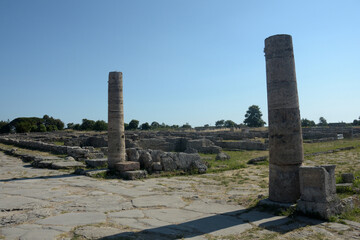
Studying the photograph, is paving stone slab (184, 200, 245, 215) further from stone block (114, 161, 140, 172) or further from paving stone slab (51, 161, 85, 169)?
paving stone slab (51, 161, 85, 169)

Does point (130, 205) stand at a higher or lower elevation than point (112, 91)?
lower

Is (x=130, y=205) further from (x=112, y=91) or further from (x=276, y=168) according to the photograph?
(x=112, y=91)

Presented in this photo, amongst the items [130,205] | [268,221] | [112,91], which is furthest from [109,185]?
[268,221]

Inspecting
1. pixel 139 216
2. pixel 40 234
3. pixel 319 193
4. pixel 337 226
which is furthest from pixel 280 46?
pixel 40 234

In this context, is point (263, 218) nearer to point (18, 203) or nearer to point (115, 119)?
point (18, 203)

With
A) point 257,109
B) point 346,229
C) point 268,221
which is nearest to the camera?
point 346,229

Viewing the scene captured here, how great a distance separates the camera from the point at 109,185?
29.3 feet

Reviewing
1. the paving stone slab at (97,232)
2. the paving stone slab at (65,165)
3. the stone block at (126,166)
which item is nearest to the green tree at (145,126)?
the paving stone slab at (65,165)

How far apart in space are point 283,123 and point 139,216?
11.5ft

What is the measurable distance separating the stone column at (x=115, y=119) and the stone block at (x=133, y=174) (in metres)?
1.51

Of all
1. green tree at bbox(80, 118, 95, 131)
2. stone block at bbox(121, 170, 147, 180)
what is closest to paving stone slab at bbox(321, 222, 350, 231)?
stone block at bbox(121, 170, 147, 180)

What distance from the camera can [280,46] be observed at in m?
6.38

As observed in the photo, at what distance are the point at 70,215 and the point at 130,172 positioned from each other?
4.96 metres

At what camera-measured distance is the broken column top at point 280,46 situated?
6.38m
